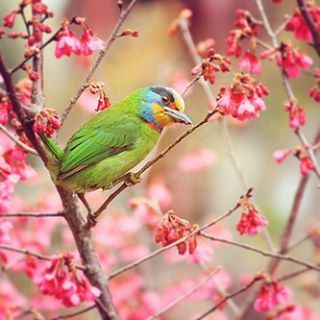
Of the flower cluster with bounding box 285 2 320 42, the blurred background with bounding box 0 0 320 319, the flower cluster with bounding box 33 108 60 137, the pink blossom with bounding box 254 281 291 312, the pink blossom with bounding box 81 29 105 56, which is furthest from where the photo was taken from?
the blurred background with bounding box 0 0 320 319

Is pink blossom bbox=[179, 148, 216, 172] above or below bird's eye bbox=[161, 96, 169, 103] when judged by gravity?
above

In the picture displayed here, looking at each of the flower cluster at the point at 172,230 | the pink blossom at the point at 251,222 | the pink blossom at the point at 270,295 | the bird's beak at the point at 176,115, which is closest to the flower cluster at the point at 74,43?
the bird's beak at the point at 176,115

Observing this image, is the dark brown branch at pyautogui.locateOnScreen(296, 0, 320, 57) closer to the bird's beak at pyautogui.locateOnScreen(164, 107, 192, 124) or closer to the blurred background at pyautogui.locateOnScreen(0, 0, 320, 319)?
the bird's beak at pyautogui.locateOnScreen(164, 107, 192, 124)

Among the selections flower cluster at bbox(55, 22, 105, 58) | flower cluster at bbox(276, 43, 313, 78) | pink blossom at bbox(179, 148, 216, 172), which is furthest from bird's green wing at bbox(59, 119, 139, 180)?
pink blossom at bbox(179, 148, 216, 172)

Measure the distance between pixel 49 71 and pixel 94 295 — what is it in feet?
24.9

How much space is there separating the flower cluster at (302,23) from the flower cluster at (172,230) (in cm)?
96

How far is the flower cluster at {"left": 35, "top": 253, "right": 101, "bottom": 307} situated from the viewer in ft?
7.43

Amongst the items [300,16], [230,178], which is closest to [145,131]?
[300,16]

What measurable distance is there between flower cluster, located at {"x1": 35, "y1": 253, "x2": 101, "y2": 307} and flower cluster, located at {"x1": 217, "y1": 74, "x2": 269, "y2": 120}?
0.61 meters

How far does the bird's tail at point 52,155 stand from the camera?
7.10 feet

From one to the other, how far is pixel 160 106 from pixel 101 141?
0.67 feet

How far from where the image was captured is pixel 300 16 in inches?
113

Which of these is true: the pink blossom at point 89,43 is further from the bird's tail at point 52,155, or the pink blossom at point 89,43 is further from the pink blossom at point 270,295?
the pink blossom at point 270,295

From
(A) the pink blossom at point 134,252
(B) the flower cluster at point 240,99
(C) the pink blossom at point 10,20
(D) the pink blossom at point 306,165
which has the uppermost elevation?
(C) the pink blossom at point 10,20
